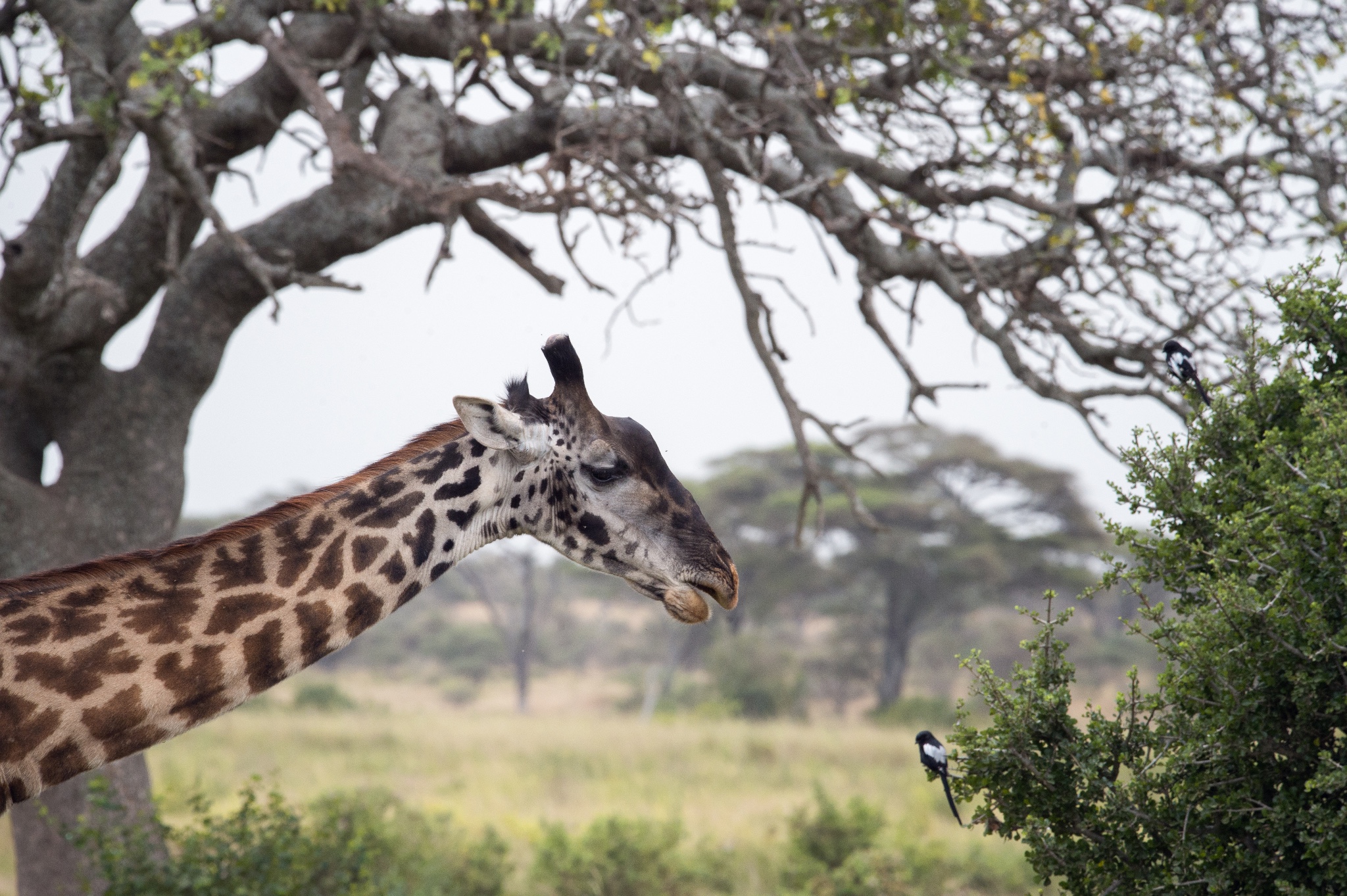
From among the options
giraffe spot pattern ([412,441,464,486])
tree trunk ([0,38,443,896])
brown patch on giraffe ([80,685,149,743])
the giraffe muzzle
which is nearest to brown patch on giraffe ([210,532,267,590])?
brown patch on giraffe ([80,685,149,743])

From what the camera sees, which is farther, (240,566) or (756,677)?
(756,677)

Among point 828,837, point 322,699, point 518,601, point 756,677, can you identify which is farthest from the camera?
point 518,601

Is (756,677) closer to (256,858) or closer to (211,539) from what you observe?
(256,858)

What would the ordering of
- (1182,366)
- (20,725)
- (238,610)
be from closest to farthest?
(20,725)
(238,610)
(1182,366)

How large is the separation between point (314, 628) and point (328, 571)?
0.17 meters

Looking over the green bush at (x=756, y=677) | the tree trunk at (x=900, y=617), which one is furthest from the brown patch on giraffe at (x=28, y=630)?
the tree trunk at (x=900, y=617)

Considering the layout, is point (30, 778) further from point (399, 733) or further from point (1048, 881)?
point (399, 733)

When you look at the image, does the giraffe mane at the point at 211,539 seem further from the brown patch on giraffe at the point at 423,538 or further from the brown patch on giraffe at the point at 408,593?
the brown patch on giraffe at the point at 408,593

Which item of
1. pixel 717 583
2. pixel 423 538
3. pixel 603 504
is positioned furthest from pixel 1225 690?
pixel 423 538

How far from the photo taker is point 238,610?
9.53 ft

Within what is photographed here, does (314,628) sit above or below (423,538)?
below

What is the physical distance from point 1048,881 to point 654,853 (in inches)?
226

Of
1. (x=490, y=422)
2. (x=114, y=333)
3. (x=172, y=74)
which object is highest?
(x=172, y=74)

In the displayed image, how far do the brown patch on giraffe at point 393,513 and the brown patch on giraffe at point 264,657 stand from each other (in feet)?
1.26
